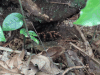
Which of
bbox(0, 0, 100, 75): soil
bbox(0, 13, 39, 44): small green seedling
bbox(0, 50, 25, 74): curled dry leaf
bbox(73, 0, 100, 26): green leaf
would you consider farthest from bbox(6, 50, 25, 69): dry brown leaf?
bbox(73, 0, 100, 26): green leaf

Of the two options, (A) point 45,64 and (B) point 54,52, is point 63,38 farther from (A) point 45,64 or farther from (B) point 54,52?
(A) point 45,64

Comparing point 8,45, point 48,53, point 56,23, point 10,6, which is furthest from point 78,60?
point 10,6

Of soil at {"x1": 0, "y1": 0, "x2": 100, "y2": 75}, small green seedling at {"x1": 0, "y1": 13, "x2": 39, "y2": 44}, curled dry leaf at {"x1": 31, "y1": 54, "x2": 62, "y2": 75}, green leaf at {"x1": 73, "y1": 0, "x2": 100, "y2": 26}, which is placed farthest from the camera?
soil at {"x1": 0, "y1": 0, "x2": 100, "y2": 75}

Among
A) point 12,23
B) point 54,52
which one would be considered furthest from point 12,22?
point 54,52

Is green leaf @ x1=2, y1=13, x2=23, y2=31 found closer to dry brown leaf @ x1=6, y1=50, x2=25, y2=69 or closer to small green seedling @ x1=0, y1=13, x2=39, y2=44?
small green seedling @ x1=0, y1=13, x2=39, y2=44

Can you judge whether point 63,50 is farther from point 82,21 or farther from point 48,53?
point 82,21
